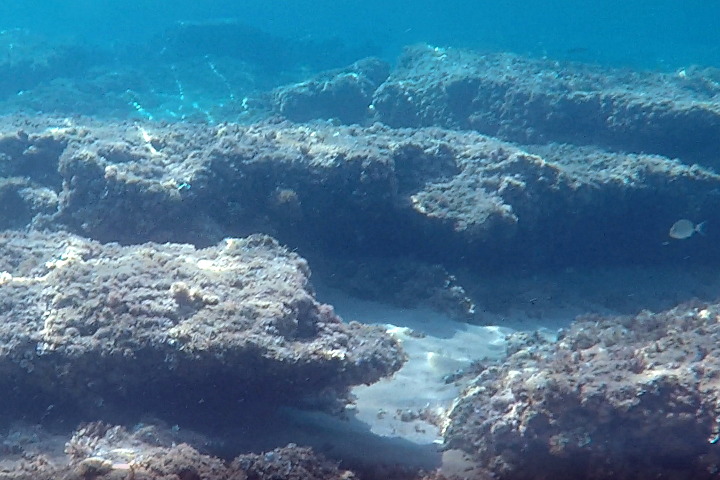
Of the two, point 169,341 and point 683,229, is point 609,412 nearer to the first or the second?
point 169,341

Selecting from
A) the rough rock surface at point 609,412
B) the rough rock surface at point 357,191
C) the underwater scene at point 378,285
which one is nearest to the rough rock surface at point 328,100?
the underwater scene at point 378,285

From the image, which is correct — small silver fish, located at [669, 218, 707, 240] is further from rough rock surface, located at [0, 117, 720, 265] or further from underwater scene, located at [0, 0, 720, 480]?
rough rock surface, located at [0, 117, 720, 265]

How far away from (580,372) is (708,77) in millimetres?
15394

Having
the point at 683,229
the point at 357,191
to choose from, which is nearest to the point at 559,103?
the point at 683,229

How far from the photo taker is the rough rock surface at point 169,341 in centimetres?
477

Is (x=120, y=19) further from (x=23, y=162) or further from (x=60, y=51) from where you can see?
(x=23, y=162)

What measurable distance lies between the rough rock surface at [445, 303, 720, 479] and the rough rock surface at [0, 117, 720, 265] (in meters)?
3.27

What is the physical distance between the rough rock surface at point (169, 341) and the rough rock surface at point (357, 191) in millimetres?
1957

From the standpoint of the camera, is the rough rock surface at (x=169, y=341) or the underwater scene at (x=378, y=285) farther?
the rough rock surface at (x=169, y=341)

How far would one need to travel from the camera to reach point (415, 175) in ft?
29.1

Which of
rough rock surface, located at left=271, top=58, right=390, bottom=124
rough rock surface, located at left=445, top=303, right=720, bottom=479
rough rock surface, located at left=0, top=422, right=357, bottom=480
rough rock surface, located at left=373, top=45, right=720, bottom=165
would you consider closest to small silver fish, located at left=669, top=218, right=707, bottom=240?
rough rock surface, located at left=373, top=45, right=720, bottom=165

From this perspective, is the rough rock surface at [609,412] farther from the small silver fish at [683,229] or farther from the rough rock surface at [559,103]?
the rough rock surface at [559,103]

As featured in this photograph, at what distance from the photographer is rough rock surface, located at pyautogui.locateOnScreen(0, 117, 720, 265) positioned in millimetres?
7539

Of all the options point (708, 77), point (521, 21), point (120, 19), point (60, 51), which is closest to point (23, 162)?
point (60, 51)
